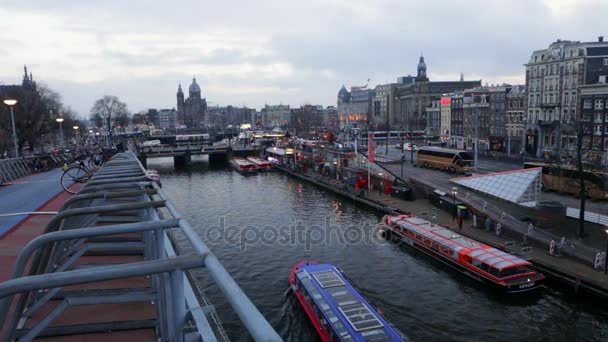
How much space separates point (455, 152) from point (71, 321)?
4844cm

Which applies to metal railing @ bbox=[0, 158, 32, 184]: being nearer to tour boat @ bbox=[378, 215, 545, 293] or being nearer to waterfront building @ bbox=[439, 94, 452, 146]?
tour boat @ bbox=[378, 215, 545, 293]

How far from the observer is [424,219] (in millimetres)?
29094

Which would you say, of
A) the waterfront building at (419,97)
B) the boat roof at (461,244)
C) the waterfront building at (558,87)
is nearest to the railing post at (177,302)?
the boat roof at (461,244)

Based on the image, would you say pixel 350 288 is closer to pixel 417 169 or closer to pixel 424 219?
pixel 424 219

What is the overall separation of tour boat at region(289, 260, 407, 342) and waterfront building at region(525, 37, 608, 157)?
40.0m

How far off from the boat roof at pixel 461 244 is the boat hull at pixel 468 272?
613 millimetres

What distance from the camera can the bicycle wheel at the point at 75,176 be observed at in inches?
627

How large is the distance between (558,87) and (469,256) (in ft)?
143

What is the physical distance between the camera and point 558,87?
5503 cm

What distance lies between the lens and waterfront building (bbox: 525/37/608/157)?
51.2m

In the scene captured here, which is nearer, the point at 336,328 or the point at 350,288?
the point at 336,328

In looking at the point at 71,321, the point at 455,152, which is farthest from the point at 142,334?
the point at 455,152

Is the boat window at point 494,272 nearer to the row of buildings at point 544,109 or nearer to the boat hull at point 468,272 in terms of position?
the boat hull at point 468,272

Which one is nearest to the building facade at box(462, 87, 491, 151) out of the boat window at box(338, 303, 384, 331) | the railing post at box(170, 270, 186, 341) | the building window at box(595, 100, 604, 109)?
the building window at box(595, 100, 604, 109)
